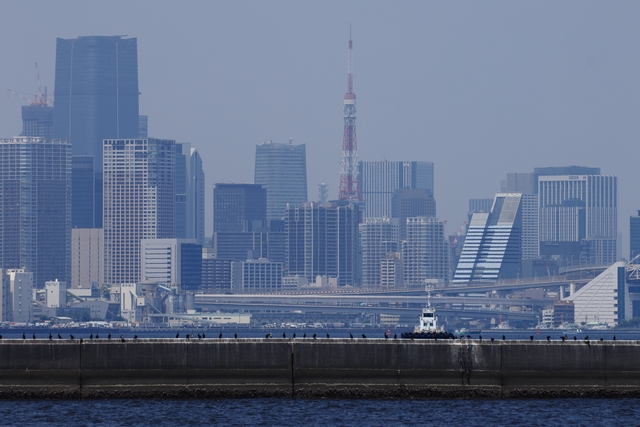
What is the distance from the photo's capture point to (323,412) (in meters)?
77.1

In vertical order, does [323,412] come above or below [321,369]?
below

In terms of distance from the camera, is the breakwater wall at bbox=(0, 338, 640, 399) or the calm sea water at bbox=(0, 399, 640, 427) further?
the breakwater wall at bbox=(0, 338, 640, 399)

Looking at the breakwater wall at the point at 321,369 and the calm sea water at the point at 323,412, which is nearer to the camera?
the calm sea water at the point at 323,412

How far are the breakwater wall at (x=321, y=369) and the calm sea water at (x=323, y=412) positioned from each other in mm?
797

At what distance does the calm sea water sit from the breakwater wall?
2.61 feet

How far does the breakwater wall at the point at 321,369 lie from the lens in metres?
81.2

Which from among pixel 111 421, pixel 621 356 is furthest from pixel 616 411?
pixel 111 421

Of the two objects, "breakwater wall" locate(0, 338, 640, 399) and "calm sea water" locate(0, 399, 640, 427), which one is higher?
"breakwater wall" locate(0, 338, 640, 399)

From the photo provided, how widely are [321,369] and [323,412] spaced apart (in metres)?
4.87

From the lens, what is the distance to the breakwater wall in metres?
81.2

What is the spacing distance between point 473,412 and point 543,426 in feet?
15.3

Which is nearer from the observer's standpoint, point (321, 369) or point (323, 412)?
point (323, 412)

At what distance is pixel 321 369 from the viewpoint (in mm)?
81625

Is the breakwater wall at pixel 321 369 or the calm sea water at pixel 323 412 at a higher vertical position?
the breakwater wall at pixel 321 369
